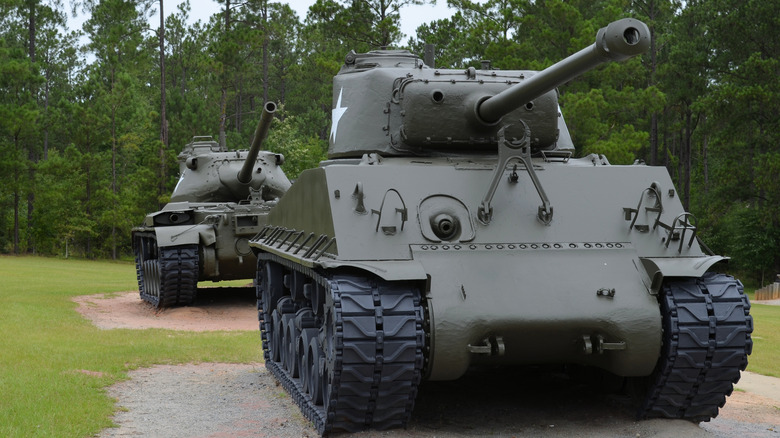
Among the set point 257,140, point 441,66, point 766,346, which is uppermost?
point 441,66

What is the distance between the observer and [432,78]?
28.4 ft

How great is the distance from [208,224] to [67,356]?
20.4ft

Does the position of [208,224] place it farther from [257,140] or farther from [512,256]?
[512,256]

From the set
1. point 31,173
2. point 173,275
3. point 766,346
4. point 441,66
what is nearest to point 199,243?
point 173,275

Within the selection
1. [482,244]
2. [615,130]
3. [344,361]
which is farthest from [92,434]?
[615,130]

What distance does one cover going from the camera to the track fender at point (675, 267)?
6801 mm

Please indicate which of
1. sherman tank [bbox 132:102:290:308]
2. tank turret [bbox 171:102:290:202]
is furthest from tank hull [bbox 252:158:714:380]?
tank turret [bbox 171:102:290:202]

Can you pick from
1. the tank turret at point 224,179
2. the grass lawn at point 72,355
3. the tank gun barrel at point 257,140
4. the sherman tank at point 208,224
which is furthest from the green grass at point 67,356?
the tank turret at point 224,179

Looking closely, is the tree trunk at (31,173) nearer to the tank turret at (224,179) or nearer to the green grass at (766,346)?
the tank turret at (224,179)

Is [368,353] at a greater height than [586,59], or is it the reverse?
[586,59]

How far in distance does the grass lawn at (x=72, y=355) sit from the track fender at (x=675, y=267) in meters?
4.58

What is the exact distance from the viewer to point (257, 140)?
47.3 feet

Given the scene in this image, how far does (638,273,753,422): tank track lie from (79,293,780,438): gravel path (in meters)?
0.30

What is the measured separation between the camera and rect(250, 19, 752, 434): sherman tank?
21.5 feet
